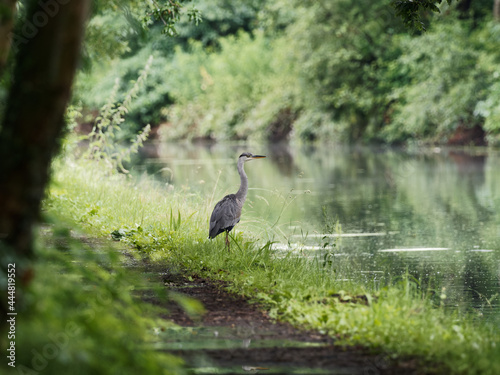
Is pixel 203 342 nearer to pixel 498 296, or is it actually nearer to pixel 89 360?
pixel 89 360

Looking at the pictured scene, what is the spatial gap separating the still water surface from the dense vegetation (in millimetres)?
3892

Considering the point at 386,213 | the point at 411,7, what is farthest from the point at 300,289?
the point at 386,213

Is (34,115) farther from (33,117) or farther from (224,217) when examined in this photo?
(224,217)

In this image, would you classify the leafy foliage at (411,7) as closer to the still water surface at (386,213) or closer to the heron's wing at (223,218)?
the still water surface at (386,213)

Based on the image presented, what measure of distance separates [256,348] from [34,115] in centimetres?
235

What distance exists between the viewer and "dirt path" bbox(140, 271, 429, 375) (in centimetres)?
507

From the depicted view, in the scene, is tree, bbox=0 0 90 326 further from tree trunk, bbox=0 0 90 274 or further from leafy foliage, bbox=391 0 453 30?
leafy foliage, bbox=391 0 453 30

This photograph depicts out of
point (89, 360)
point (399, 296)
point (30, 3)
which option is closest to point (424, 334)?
point (399, 296)

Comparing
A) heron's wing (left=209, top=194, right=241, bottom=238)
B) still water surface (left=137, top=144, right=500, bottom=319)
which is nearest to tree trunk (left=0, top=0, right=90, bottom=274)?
still water surface (left=137, top=144, right=500, bottom=319)

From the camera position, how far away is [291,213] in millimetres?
14805

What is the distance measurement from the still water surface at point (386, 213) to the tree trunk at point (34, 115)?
12.0 ft

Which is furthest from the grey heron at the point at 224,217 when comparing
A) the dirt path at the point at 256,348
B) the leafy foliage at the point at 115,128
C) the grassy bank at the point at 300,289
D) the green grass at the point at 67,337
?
the leafy foliage at the point at 115,128

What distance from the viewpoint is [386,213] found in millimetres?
15141

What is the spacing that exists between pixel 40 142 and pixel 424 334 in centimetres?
295
